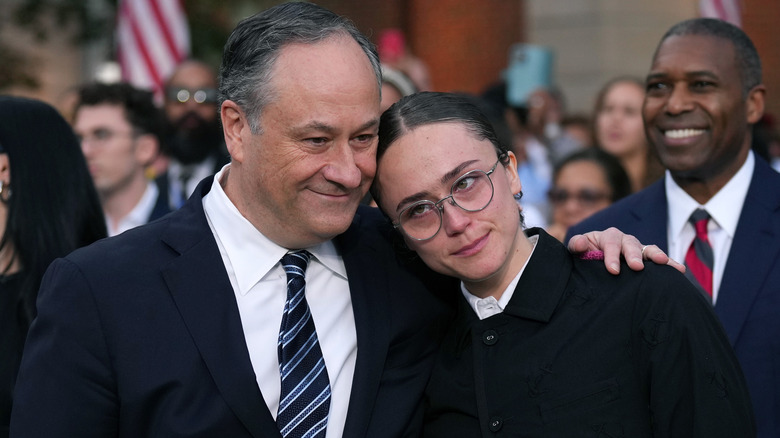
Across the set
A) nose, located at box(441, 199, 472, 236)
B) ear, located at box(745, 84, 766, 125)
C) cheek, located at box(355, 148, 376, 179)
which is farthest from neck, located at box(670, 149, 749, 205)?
cheek, located at box(355, 148, 376, 179)

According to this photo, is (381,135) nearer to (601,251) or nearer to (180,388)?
(601,251)

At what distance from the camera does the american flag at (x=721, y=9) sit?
7980 millimetres

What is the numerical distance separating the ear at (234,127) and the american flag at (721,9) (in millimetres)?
5749

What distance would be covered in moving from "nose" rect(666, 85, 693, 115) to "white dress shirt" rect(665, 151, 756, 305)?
1.07 ft

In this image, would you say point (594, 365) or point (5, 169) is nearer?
point (594, 365)

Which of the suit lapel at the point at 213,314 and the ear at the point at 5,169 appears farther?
the ear at the point at 5,169

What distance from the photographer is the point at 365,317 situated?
3.07 meters

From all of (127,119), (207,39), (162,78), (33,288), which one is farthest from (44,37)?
(33,288)

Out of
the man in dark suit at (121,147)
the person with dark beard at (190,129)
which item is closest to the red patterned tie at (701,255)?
the man in dark suit at (121,147)

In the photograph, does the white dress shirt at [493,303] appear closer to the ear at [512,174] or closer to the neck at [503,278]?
the neck at [503,278]

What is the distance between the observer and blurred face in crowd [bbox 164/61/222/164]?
7289mm

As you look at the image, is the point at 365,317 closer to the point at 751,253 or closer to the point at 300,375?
the point at 300,375

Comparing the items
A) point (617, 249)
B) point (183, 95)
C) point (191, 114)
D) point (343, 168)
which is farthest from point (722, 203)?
point (183, 95)

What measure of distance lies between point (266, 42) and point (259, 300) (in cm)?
77
